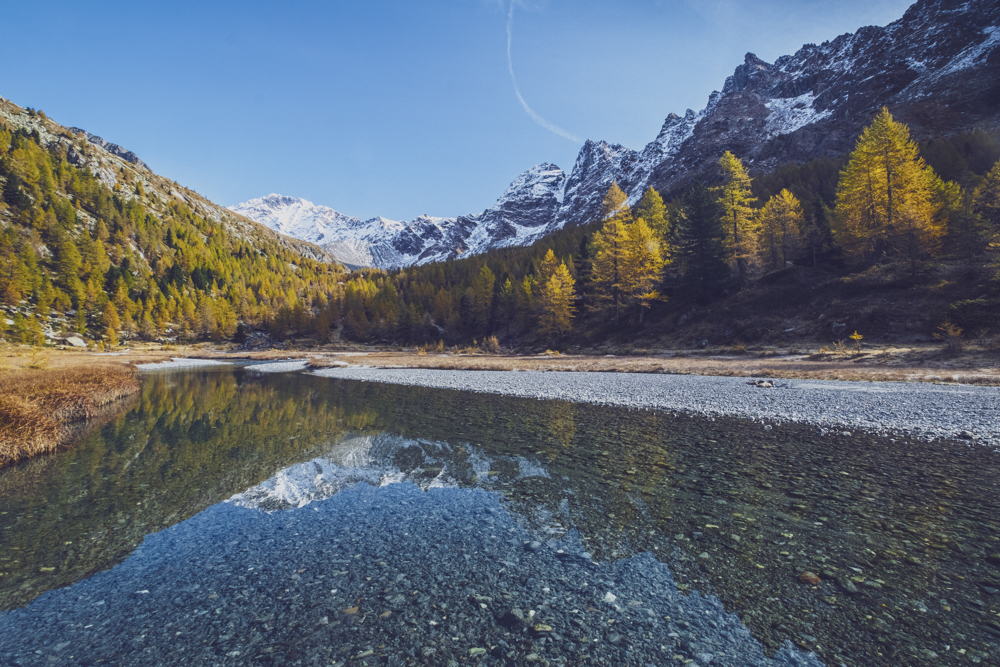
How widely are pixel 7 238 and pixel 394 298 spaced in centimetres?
8313

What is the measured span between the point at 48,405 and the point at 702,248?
196 ft

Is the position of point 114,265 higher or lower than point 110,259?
lower

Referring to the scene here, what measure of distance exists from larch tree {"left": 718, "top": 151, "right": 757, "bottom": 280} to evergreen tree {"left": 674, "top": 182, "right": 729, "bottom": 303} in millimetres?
1581

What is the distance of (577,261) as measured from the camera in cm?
7419

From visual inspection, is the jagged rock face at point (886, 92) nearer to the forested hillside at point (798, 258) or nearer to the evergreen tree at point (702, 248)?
the forested hillside at point (798, 258)

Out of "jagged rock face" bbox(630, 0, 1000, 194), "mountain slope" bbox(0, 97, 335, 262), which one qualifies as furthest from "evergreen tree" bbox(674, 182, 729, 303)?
"mountain slope" bbox(0, 97, 335, 262)

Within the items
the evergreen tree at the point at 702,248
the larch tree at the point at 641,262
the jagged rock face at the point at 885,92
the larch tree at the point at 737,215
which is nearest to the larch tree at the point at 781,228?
the larch tree at the point at 737,215

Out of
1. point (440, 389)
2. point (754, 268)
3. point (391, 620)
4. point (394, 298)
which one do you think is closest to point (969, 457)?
point (391, 620)

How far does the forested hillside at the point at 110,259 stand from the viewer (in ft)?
276

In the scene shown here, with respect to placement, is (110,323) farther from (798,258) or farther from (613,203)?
(798,258)

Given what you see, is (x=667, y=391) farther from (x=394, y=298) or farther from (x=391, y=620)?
(x=394, y=298)

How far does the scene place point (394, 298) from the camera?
380 feet

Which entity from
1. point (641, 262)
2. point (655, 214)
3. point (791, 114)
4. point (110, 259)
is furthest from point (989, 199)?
point (110, 259)

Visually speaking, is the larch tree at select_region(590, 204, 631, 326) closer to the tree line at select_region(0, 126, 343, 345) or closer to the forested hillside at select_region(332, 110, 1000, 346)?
the forested hillside at select_region(332, 110, 1000, 346)
